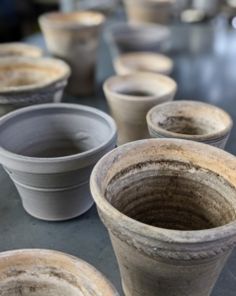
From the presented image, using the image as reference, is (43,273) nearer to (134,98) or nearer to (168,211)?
(168,211)

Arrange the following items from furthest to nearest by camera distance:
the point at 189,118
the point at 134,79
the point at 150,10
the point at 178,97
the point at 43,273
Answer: the point at 150,10, the point at 178,97, the point at 134,79, the point at 189,118, the point at 43,273

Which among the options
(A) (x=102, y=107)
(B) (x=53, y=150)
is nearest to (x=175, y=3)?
(A) (x=102, y=107)

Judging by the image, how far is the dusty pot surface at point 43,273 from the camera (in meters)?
0.64

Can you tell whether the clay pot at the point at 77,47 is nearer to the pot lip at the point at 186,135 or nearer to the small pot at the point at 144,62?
the small pot at the point at 144,62

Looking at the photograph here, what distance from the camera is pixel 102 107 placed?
5.13 feet

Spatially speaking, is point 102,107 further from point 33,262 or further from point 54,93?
point 33,262

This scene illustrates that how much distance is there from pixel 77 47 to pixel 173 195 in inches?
35.8

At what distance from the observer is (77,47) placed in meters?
1.55

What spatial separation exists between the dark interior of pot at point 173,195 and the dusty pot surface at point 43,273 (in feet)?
0.50

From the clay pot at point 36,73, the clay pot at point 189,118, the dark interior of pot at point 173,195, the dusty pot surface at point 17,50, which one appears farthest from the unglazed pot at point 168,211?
the dusty pot surface at point 17,50

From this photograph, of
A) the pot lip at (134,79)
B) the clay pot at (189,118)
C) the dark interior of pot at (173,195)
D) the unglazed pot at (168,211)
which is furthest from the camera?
the pot lip at (134,79)

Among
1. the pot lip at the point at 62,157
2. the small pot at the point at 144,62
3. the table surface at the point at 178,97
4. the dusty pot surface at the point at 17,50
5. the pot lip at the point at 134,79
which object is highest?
the dusty pot surface at the point at 17,50

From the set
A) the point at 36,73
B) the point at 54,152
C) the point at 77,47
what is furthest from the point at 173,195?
the point at 77,47

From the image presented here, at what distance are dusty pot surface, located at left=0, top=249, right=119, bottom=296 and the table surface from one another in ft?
0.69
